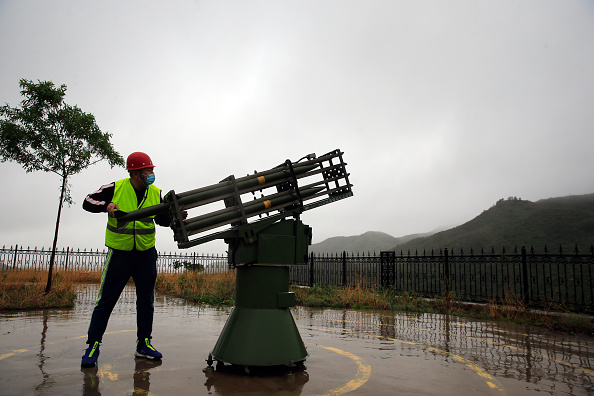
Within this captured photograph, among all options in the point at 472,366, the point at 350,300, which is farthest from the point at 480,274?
the point at 472,366

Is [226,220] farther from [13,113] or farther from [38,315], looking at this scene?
[13,113]

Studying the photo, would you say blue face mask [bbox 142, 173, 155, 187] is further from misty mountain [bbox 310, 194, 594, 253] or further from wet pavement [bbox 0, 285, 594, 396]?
misty mountain [bbox 310, 194, 594, 253]

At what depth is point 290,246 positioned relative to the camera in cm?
493

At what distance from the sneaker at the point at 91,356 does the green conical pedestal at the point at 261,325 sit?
4.28 ft

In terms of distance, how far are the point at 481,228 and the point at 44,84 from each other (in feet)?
127

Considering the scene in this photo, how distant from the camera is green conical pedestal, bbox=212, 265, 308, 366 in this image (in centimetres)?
448

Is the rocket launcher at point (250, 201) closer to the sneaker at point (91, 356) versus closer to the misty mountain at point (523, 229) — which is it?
the sneaker at point (91, 356)

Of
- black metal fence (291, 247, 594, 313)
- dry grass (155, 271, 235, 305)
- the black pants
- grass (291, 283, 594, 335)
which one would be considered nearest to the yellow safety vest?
the black pants

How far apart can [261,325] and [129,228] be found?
1.92 meters

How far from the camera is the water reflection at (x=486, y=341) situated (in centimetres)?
491

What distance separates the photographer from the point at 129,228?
4871mm

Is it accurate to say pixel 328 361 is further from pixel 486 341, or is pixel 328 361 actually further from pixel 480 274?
pixel 480 274

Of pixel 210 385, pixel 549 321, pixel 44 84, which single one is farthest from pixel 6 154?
pixel 549 321

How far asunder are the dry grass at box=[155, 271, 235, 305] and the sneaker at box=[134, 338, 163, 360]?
7135 millimetres
